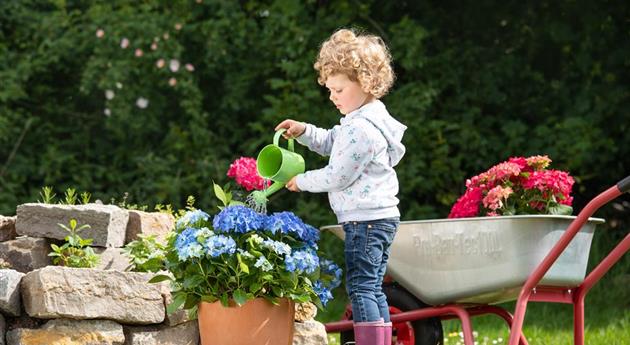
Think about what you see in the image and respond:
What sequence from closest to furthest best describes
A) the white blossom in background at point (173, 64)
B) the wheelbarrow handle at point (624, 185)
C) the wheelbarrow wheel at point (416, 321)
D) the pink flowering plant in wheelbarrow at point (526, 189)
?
the wheelbarrow handle at point (624, 185) → the pink flowering plant in wheelbarrow at point (526, 189) → the wheelbarrow wheel at point (416, 321) → the white blossom in background at point (173, 64)

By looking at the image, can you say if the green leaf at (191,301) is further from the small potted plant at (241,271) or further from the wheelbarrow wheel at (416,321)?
the wheelbarrow wheel at (416,321)

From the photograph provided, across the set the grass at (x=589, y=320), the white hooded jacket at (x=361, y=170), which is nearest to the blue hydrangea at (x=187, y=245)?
the white hooded jacket at (x=361, y=170)

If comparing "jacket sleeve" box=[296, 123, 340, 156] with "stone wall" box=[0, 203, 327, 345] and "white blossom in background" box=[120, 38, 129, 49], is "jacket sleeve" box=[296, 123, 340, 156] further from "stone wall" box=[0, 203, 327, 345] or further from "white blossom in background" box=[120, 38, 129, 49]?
"white blossom in background" box=[120, 38, 129, 49]

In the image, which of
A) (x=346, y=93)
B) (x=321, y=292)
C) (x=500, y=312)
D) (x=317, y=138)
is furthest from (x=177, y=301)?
(x=500, y=312)

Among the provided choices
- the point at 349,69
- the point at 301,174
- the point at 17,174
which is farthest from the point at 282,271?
the point at 17,174

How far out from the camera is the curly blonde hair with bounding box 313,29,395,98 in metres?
3.40

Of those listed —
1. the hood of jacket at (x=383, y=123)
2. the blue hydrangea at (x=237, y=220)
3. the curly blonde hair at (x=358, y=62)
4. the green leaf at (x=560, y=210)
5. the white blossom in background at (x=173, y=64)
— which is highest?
the white blossom in background at (x=173, y=64)

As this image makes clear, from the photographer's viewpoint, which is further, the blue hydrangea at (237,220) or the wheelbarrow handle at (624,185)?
the blue hydrangea at (237,220)

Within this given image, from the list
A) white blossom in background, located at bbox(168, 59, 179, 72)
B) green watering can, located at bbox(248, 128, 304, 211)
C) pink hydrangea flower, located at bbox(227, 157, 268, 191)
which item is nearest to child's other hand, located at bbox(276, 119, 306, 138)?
green watering can, located at bbox(248, 128, 304, 211)

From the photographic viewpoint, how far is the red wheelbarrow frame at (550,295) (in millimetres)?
3256

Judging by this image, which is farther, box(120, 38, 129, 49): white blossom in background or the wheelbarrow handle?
box(120, 38, 129, 49): white blossom in background

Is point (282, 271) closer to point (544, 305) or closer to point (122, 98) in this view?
point (544, 305)

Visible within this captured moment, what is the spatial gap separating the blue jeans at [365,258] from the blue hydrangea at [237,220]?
29cm

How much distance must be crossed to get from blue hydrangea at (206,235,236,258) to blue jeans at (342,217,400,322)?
37cm
